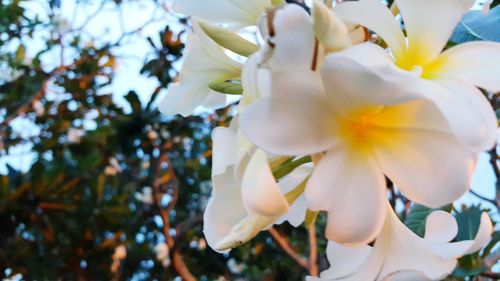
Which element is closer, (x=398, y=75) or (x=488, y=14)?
(x=398, y=75)

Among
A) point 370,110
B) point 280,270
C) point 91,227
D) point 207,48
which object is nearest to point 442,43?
point 370,110

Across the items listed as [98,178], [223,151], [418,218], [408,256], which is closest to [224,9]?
[223,151]

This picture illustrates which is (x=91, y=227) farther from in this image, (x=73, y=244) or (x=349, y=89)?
(x=349, y=89)

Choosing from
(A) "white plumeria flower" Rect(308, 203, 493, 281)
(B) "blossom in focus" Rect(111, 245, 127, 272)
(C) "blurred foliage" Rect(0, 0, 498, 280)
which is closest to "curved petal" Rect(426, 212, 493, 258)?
(A) "white plumeria flower" Rect(308, 203, 493, 281)

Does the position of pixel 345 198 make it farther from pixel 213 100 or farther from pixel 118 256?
pixel 118 256

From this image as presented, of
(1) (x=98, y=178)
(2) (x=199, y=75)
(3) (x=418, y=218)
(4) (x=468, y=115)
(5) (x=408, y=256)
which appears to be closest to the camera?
(4) (x=468, y=115)

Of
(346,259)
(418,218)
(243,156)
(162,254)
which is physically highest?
(243,156)

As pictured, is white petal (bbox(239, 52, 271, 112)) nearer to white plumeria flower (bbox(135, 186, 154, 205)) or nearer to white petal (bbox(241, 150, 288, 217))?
white petal (bbox(241, 150, 288, 217))
